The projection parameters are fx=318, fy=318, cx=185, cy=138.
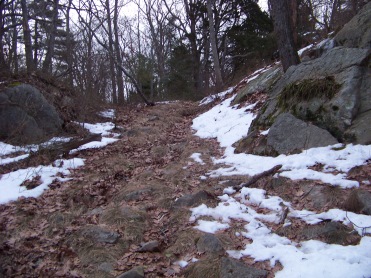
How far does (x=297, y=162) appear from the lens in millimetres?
5473

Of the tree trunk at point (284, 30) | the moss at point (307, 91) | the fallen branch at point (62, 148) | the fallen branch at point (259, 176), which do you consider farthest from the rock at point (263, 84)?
the fallen branch at point (259, 176)

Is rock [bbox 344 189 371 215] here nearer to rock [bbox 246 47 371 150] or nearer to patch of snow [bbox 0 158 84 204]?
rock [bbox 246 47 371 150]

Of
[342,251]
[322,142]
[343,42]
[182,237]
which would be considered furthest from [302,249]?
[343,42]

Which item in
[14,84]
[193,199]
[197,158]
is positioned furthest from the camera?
[14,84]

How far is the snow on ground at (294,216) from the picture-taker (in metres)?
3.15

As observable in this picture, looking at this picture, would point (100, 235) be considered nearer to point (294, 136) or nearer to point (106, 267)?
point (106, 267)

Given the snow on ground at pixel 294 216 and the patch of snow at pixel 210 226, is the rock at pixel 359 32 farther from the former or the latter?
the patch of snow at pixel 210 226

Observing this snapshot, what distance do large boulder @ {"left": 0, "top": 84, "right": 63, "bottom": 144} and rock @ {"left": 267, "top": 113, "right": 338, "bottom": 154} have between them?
580cm

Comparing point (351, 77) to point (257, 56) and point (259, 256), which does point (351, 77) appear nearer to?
point (259, 256)

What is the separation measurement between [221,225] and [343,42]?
6172 mm

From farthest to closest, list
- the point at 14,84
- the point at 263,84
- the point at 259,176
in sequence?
the point at 263,84 → the point at 14,84 → the point at 259,176

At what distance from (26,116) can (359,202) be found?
806cm

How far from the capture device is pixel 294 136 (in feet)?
20.0

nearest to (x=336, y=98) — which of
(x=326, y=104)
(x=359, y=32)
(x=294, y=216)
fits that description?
(x=326, y=104)
